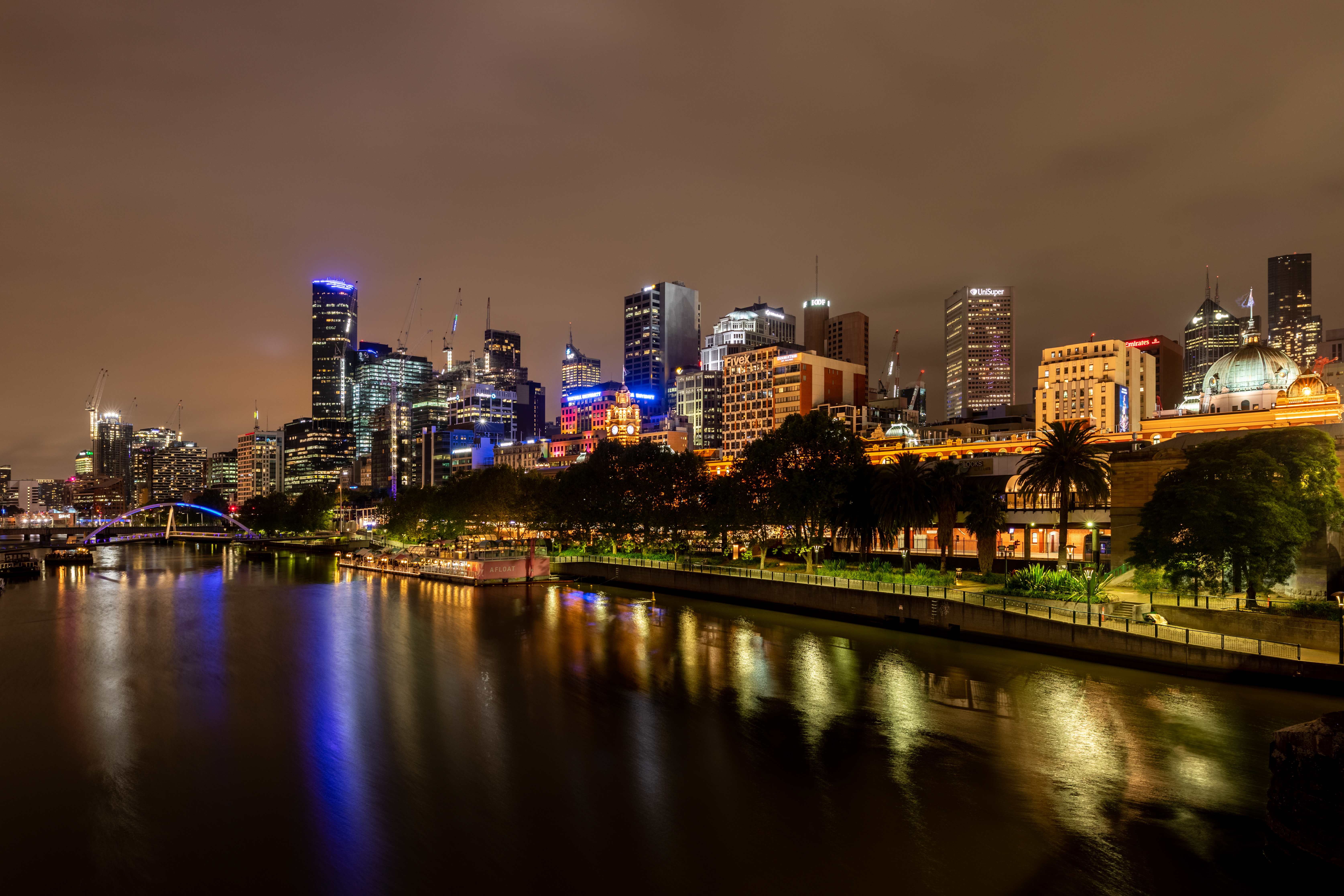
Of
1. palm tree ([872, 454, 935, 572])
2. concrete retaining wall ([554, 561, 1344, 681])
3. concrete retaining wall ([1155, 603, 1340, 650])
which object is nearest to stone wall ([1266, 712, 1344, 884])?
concrete retaining wall ([554, 561, 1344, 681])

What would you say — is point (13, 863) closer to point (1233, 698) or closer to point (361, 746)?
point (361, 746)

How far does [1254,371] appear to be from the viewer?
105500 millimetres

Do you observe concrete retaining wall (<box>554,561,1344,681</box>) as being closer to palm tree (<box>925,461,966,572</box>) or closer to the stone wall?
palm tree (<box>925,461,966,572</box>)

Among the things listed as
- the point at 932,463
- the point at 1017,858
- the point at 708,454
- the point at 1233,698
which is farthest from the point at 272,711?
the point at 708,454

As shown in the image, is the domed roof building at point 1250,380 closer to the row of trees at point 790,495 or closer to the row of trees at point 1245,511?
the row of trees at point 790,495

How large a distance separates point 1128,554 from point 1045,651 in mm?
15694

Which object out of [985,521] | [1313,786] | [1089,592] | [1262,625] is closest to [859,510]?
[985,521]

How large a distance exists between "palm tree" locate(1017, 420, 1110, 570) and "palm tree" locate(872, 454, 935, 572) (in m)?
7.69

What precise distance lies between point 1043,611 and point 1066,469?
1594 centimetres

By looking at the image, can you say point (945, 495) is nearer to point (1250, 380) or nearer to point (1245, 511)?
point (1245, 511)

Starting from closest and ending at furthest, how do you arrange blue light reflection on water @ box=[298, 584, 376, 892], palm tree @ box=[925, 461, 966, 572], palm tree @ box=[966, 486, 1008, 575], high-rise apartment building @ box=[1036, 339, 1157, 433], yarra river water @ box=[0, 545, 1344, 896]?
yarra river water @ box=[0, 545, 1344, 896] < blue light reflection on water @ box=[298, 584, 376, 892] < palm tree @ box=[966, 486, 1008, 575] < palm tree @ box=[925, 461, 966, 572] < high-rise apartment building @ box=[1036, 339, 1157, 433]

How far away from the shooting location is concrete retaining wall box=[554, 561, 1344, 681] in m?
34.3

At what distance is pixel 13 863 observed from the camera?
69.0ft

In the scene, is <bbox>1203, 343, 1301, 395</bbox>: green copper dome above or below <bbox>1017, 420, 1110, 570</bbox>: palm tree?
above
